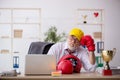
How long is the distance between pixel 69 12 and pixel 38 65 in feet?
13.8

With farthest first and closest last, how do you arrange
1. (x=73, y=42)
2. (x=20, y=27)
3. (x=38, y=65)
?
(x=20, y=27), (x=73, y=42), (x=38, y=65)

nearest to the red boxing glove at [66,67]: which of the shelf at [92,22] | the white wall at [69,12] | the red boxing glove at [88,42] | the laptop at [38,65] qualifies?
the laptop at [38,65]

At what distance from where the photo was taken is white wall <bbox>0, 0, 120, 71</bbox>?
648cm

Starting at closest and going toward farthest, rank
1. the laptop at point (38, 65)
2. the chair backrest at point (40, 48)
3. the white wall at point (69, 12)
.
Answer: the laptop at point (38, 65)
the chair backrest at point (40, 48)
the white wall at point (69, 12)

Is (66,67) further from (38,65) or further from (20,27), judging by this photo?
(20,27)

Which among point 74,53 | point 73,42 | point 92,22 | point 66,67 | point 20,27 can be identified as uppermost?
point 92,22

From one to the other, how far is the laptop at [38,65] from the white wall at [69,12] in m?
4.04

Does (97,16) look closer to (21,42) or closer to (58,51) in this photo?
(21,42)

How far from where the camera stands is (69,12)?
21.4ft

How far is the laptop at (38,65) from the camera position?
2.40 meters

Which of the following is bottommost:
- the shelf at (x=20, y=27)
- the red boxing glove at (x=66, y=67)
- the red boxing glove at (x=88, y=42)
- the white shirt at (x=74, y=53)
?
the red boxing glove at (x=66, y=67)

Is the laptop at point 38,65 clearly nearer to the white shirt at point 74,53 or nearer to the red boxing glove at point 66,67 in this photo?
the red boxing glove at point 66,67

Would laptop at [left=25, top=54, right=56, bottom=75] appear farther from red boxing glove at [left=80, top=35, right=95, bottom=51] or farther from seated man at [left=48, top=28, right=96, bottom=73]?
red boxing glove at [left=80, top=35, right=95, bottom=51]

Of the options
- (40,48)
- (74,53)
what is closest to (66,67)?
(74,53)
